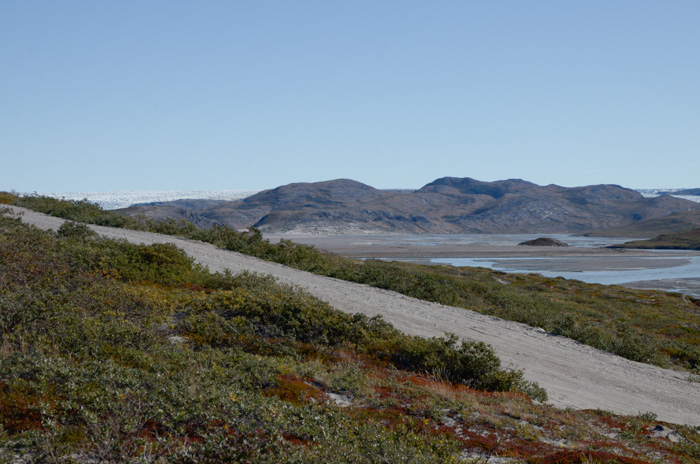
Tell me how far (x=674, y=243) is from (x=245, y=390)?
133585mm

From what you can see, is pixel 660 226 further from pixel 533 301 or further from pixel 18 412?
pixel 18 412

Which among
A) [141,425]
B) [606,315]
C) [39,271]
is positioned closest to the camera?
[141,425]

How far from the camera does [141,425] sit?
4.78 m

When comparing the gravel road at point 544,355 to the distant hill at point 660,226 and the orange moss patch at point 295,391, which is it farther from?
the distant hill at point 660,226

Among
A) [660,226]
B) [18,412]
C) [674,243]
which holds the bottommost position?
[674,243]

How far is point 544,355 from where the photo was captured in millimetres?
14977

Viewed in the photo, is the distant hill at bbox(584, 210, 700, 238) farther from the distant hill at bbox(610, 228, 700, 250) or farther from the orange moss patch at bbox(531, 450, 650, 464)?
the orange moss patch at bbox(531, 450, 650, 464)

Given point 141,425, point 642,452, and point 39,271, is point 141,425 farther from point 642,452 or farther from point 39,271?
point 39,271

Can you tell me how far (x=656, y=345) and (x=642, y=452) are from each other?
15638 mm

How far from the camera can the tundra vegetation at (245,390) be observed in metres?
4.74

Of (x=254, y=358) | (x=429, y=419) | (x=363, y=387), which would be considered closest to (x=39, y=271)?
(x=254, y=358)

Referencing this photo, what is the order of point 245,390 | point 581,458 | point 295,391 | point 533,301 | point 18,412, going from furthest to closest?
point 533,301 → point 295,391 → point 245,390 → point 581,458 → point 18,412

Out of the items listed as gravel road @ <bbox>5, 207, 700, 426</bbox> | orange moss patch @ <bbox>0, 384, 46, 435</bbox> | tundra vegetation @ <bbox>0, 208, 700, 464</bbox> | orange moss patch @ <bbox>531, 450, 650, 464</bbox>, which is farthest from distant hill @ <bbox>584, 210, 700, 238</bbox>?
orange moss patch @ <bbox>0, 384, 46, 435</bbox>

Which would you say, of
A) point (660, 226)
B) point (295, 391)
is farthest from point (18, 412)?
point (660, 226)
